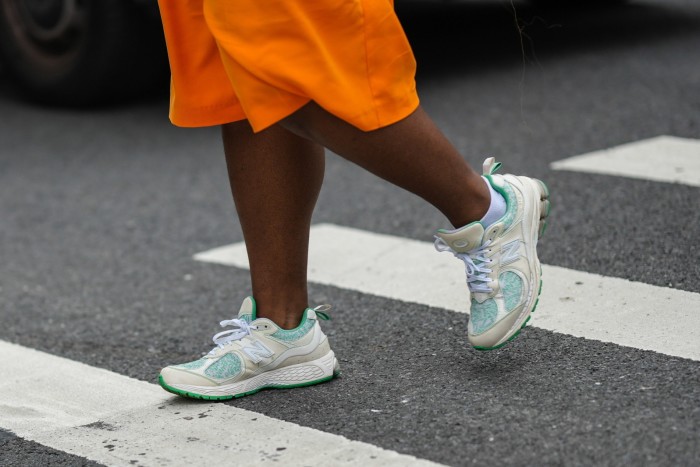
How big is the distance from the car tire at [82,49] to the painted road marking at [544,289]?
7.66 feet

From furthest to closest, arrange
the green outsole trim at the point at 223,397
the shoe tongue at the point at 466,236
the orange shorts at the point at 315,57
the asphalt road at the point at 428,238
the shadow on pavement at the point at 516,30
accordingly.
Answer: the shadow on pavement at the point at 516,30
the green outsole trim at the point at 223,397
the shoe tongue at the point at 466,236
the asphalt road at the point at 428,238
the orange shorts at the point at 315,57

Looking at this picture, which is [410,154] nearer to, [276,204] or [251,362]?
[276,204]

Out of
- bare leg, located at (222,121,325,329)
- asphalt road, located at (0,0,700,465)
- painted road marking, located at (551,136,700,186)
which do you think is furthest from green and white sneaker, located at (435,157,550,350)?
painted road marking, located at (551,136,700,186)

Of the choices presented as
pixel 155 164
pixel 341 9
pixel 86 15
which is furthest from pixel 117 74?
pixel 341 9

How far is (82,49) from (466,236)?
4.20 m

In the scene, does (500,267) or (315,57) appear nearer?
(315,57)

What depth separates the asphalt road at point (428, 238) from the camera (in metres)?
2.45

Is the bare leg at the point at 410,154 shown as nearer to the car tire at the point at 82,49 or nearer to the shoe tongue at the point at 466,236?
the shoe tongue at the point at 466,236

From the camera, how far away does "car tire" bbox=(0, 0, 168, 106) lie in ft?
20.4

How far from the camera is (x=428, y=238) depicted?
408 centimetres

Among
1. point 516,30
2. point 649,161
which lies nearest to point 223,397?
point 649,161

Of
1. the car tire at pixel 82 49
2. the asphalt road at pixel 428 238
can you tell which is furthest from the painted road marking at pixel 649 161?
the car tire at pixel 82 49

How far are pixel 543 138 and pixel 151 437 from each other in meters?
3.19

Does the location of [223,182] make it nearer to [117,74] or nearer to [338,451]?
[117,74]
